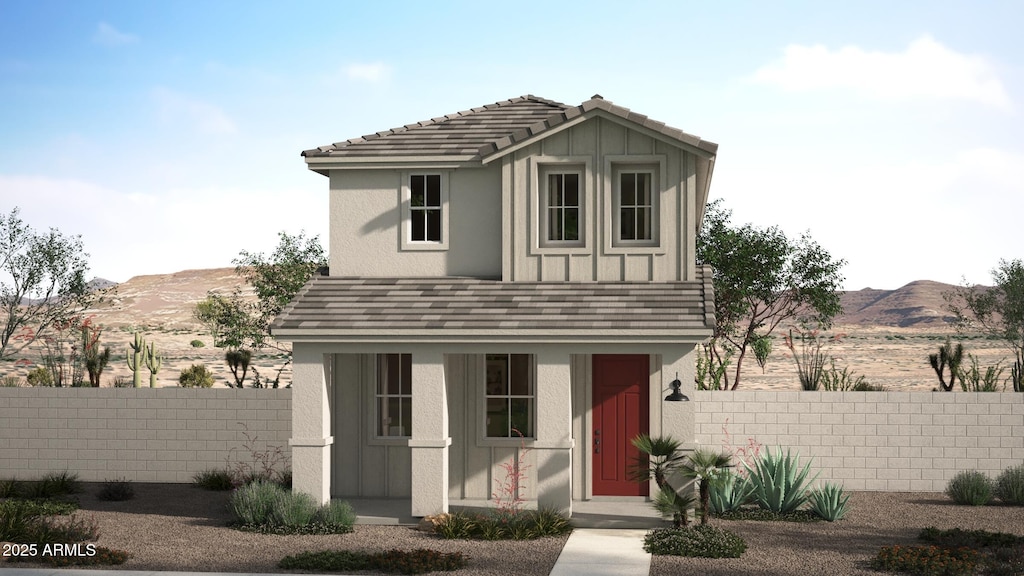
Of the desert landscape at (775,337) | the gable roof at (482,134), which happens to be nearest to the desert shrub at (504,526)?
the gable roof at (482,134)

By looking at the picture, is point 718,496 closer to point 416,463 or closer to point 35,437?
point 416,463

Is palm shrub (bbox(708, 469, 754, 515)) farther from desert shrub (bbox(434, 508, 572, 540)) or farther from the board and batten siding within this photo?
the board and batten siding

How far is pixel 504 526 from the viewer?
14.6 m

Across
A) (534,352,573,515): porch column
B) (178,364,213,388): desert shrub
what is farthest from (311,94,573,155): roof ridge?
(178,364,213,388): desert shrub

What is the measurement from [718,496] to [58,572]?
914cm

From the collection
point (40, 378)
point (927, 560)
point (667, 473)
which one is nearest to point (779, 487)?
point (667, 473)

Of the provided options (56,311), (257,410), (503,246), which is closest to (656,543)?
(503,246)

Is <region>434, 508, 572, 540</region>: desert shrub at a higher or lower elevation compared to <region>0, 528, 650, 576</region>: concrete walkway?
higher

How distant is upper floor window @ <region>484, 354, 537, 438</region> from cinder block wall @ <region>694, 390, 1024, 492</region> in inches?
149

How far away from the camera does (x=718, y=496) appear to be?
53.0ft

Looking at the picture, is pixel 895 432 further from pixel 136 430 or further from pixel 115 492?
pixel 136 430

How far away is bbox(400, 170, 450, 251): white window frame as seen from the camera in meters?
17.4

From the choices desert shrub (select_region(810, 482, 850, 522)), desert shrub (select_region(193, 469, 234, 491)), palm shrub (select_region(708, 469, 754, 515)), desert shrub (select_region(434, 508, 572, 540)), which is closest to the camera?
desert shrub (select_region(434, 508, 572, 540))

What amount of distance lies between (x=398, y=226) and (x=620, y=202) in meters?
3.63
